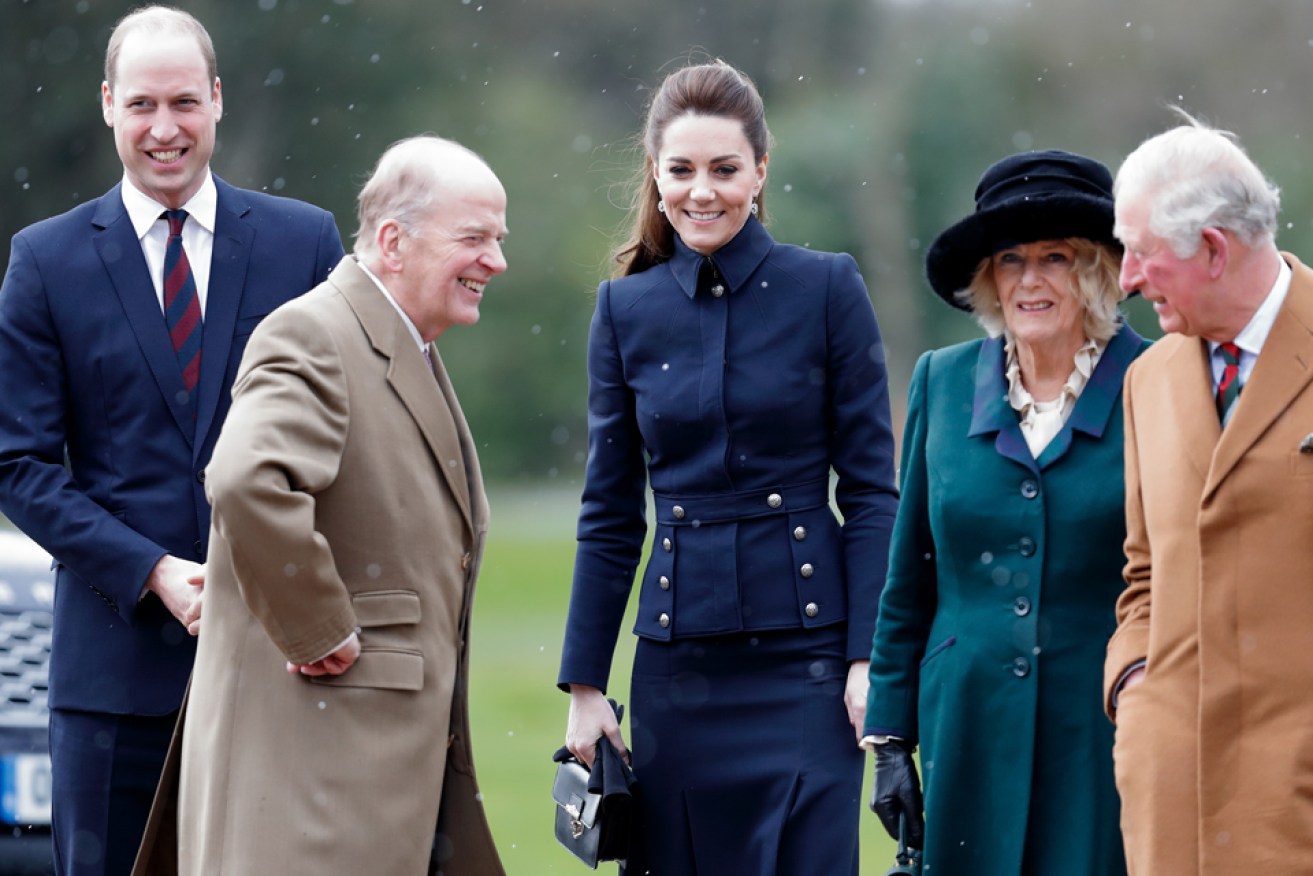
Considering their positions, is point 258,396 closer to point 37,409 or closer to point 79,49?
point 37,409

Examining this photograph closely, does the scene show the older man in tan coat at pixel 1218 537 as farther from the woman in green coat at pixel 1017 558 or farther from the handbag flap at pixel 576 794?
the handbag flap at pixel 576 794

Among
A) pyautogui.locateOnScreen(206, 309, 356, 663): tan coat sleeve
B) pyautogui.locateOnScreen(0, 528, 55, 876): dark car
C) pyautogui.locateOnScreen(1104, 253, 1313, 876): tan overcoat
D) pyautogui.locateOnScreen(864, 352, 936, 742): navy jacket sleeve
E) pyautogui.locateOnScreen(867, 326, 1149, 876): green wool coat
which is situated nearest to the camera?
pyautogui.locateOnScreen(1104, 253, 1313, 876): tan overcoat

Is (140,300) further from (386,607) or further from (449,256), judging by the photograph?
(386,607)

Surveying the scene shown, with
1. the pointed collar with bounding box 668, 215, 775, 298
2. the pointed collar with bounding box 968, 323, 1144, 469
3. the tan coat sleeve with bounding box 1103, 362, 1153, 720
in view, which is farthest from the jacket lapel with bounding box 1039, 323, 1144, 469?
the pointed collar with bounding box 668, 215, 775, 298

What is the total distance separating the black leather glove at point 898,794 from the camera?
4562 mm

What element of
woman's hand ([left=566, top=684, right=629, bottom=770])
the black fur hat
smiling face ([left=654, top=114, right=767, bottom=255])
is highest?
smiling face ([left=654, top=114, right=767, bottom=255])

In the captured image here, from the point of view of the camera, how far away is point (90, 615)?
16.2 ft

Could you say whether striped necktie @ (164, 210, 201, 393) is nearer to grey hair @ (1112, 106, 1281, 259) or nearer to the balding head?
the balding head

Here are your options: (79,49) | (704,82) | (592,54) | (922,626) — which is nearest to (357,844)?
(922,626)

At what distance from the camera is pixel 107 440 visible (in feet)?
16.2

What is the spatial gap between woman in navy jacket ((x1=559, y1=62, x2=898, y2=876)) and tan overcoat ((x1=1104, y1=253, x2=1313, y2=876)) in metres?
1.07

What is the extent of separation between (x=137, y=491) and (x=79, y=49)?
1117 inches

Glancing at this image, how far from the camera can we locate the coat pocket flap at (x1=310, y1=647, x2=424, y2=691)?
14.2 ft

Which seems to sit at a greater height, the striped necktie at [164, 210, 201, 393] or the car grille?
the striped necktie at [164, 210, 201, 393]
